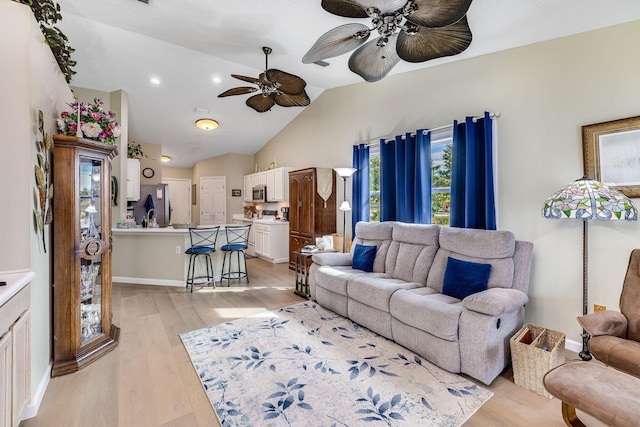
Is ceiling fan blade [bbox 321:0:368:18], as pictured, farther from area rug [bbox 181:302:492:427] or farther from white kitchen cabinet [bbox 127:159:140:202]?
white kitchen cabinet [bbox 127:159:140:202]

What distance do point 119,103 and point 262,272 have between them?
3901 mm

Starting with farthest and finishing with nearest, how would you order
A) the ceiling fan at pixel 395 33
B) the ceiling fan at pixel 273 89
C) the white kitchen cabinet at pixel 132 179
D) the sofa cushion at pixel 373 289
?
the white kitchen cabinet at pixel 132 179 < the ceiling fan at pixel 273 89 < the sofa cushion at pixel 373 289 < the ceiling fan at pixel 395 33

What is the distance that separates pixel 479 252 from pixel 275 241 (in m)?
4.50

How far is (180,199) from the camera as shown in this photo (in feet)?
32.2

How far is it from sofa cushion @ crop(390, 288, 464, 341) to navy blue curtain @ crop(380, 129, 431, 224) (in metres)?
1.27

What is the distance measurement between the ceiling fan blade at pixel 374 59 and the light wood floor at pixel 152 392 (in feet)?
8.44

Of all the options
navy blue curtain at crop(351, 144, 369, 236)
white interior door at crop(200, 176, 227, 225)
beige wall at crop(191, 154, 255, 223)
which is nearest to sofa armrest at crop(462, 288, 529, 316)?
navy blue curtain at crop(351, 144, 369, 236)

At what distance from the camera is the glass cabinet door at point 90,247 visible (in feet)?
8.27

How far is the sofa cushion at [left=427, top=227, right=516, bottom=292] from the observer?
2650 mm

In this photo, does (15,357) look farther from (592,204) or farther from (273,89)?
(592,204)

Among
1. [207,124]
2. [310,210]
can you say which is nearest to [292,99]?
[310,210]

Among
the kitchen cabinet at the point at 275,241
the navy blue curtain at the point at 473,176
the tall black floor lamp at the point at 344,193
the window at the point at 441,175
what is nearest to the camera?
the navy blue curtain at the point at 473,176

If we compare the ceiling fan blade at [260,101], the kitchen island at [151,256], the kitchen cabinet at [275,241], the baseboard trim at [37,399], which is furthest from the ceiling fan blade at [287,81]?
the kitchen cabinet at [275,241]

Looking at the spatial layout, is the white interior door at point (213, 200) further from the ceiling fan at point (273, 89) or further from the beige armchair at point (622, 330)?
the beige armchair at point (622, 330)
